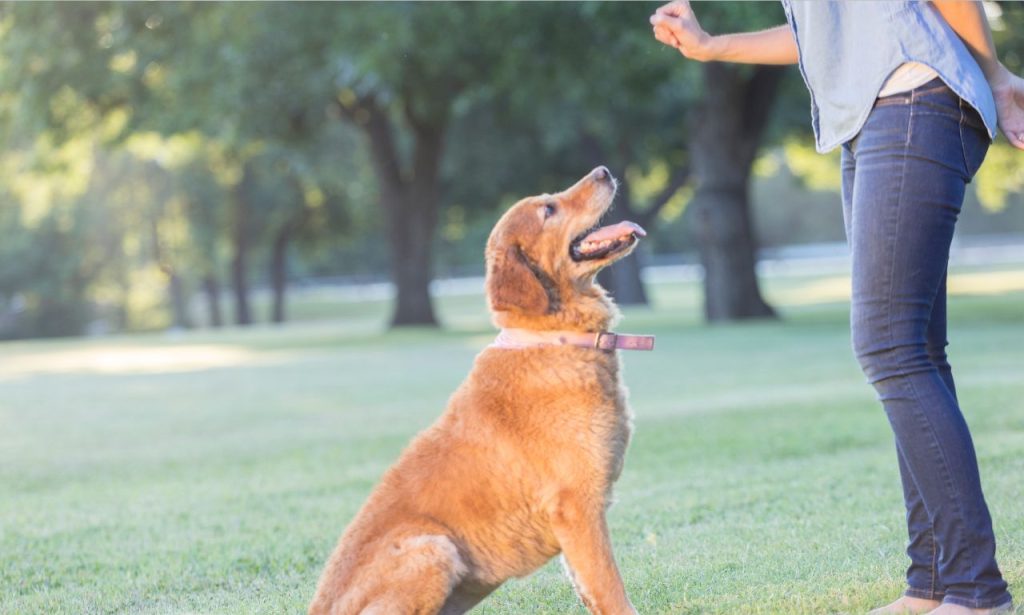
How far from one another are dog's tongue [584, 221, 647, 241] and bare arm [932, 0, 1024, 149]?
1.22 meters

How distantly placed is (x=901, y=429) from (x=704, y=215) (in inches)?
831

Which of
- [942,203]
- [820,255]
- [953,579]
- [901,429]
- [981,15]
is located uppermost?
[981,15]

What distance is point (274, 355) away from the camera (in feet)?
79.5

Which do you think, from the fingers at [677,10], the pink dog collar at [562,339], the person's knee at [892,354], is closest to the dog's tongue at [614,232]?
the pink dog collar at [562,339]

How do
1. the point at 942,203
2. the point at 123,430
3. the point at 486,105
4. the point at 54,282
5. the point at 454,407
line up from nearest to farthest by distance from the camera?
the point at 942,203 < the point at 454,407 < the point at 123,430 < the point at 486,105 < the point at 54,282

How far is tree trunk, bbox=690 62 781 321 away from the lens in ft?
79.7

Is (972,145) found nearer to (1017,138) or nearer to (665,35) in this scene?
(1017,138)

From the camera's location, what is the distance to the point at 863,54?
3.81m

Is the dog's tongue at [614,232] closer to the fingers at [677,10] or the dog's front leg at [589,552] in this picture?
the fingers at [677,10]

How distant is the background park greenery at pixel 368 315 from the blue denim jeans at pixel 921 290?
59 centimetres

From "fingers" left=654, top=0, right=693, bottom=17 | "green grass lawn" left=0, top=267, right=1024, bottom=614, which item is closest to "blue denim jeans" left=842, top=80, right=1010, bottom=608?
"green grass lawn" left=0, top=267, right=1024, bottom=614

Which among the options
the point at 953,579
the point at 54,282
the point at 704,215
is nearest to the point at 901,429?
the point at 953,579

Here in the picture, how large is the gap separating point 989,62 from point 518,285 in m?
1.70

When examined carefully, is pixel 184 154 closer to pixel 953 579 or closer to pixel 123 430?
pixel 123 430
